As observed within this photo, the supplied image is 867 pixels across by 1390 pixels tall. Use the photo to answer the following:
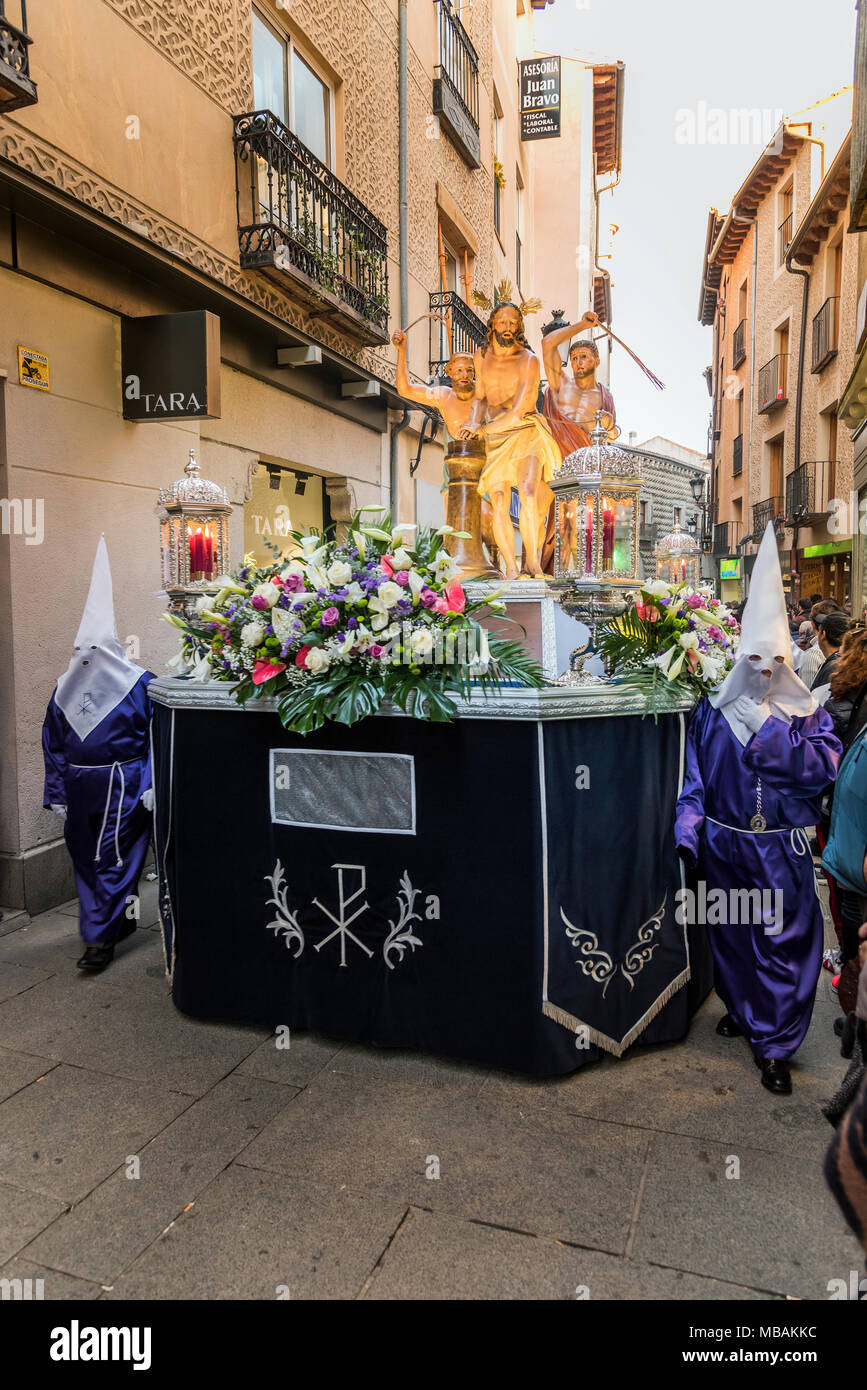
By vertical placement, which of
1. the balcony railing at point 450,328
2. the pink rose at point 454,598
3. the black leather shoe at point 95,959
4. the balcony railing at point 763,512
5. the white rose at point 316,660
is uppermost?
the balcony railing at point 450,328

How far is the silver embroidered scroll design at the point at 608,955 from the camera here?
338 cm

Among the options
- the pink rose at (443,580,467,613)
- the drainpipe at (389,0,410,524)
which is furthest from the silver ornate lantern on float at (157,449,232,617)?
the drainpipe at (389,0,410,524)

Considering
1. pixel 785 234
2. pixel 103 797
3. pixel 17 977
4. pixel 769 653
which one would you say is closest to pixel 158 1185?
pixel 17 977

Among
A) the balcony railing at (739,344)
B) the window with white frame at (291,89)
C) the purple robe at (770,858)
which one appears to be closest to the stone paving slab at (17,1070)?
the purple robe at (770,858)

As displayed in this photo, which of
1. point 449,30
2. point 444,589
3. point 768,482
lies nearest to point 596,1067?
point 444,589

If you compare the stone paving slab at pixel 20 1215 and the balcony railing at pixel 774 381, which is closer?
the stone paving slab at pixel 20 1215

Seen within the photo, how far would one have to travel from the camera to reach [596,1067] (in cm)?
349

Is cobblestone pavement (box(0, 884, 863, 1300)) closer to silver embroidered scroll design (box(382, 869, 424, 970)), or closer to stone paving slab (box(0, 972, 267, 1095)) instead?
stone paving slab (box(0, 972, 267, 1095))

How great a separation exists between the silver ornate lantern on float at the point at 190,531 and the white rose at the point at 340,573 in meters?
2.28

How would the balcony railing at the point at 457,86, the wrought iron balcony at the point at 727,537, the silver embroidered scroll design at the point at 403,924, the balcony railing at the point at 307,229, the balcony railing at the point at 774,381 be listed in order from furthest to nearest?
the wrought iron balcony at the point at 727,537 → the balcony railing at the point at 774,381 → the balcony railing at the point at 457,86 → the balcony railing at the point at 307,229 → the silver embroidered scroll design at the point at 403,924

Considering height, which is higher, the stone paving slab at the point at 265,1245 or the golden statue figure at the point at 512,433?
the golden statue figure at the point at 512,433

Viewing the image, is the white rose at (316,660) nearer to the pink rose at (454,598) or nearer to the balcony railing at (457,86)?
the pink rose at (454,598)

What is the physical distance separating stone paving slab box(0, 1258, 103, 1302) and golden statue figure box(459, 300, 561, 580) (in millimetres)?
3949

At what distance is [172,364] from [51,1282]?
5383 millimetres
